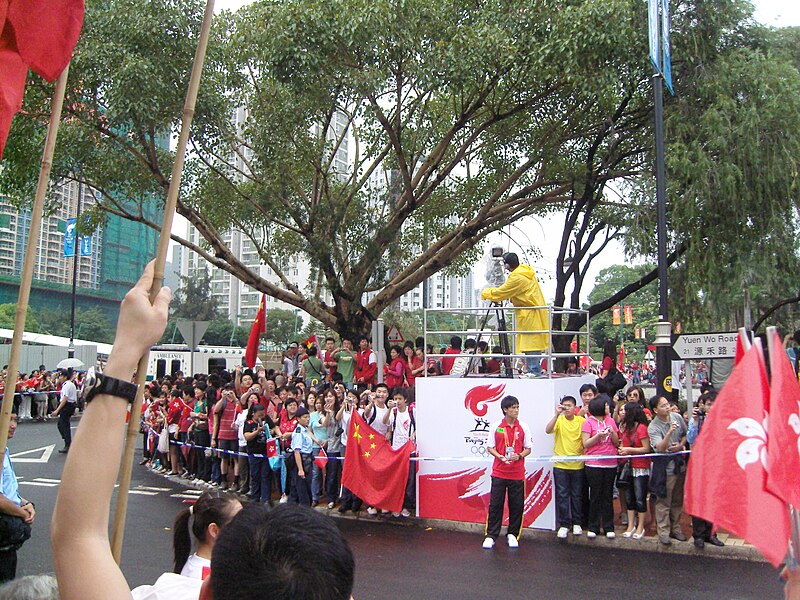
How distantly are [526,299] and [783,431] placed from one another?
28.3 feet

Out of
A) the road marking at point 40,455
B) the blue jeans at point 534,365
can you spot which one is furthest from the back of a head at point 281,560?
the road marking at point 40,455

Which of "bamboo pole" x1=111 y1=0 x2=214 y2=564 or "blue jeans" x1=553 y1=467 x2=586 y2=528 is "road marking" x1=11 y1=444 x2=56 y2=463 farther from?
"bamboo pole" x1=111 y1=0 x2=214 y2=564

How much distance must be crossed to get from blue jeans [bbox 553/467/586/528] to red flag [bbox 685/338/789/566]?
727cm

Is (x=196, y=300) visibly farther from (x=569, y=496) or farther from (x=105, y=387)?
(x=105, y=387)

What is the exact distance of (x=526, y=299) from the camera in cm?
1137

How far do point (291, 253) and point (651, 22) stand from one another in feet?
→ 46.7

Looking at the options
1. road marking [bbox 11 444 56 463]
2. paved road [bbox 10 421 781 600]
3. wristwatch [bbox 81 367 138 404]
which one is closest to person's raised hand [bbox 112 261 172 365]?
wristwatch [bbox 81 367 138 404]

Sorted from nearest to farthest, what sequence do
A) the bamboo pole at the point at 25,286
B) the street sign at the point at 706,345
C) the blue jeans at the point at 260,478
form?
the bamboo pole at the point at 25,286 → the street sign at the point at 706,345 → the blue jeans at the point at 260,478

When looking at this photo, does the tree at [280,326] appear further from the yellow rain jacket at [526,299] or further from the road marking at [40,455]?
the yellow rain jacket at [526,299]

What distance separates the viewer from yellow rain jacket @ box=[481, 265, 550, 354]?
11125mm

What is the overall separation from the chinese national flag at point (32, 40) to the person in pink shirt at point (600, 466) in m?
8.33

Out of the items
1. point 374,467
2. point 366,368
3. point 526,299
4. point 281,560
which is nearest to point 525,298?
point 526,299

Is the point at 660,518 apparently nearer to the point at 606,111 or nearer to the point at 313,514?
the point at 313,514

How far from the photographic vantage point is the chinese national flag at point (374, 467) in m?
11.1
